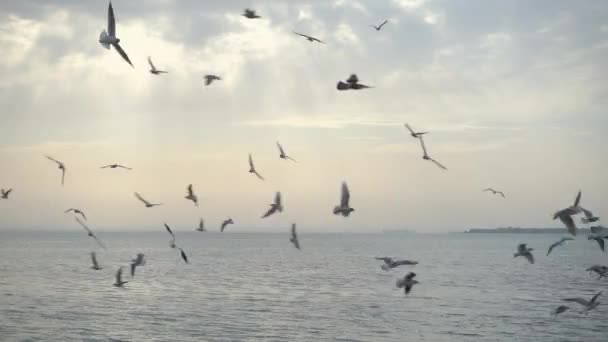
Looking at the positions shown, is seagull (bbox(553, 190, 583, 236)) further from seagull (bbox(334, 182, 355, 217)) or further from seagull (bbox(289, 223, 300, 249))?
seagull (bbox(289, 223, 300, 249))

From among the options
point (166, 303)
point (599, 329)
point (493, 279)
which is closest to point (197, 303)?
point (166, 303)

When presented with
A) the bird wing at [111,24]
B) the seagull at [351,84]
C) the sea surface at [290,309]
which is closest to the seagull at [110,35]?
the bird wing at [111,24]

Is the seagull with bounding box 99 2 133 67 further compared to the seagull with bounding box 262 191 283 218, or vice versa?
the seagull with bounding box 262 191 283 218

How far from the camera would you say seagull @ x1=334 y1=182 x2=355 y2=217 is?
18.5 meters

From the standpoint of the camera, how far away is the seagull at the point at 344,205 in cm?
1848

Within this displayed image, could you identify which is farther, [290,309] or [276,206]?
[290,309]

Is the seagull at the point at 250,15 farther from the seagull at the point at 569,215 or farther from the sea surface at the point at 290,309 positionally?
the sea surface at the point at 290,309

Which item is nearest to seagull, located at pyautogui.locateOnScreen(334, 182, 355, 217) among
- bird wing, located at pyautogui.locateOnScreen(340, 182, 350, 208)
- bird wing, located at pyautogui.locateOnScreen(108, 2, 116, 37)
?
bird wing, located at pyautogui.locateOnScreen(340, 182, 350, 208)

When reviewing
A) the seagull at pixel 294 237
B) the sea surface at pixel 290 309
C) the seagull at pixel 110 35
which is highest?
the seagull at pixel 110 35

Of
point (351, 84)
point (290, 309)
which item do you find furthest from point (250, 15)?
point (290, 309)

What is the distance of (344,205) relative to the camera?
18719mm

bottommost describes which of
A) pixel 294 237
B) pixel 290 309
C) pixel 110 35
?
pixel 290 309

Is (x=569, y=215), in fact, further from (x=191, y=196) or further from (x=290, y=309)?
(x=290, y=309)

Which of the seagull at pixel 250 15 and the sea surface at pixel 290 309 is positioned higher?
the seagull at pixel 250 15
